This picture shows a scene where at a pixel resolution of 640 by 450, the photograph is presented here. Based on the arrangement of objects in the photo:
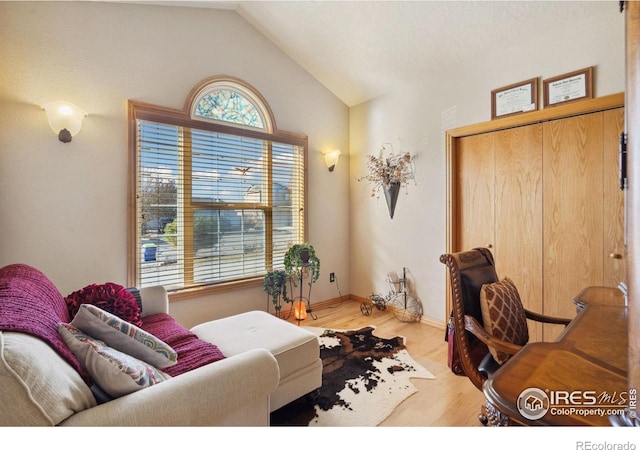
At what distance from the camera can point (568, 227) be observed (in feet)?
7.64

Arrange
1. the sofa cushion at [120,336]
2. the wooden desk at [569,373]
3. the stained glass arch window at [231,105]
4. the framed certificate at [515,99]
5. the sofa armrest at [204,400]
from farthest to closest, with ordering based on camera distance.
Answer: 1. the stained glass arch window at [231,105]
2. the framed certificate at [515,99]
3. the sofa cushion at [120,336]
4. the sofa armrest at [204,400]
5. the wooden desk at [569,373]

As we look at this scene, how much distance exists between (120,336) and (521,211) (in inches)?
115

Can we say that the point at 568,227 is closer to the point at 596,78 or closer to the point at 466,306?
the point at 596,78

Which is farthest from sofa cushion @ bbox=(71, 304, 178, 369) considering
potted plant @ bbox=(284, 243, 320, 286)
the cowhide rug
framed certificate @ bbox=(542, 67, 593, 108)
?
Answer: framed certificate @ bbox=(542, 67, 593, 108)

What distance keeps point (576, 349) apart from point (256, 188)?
2952mm

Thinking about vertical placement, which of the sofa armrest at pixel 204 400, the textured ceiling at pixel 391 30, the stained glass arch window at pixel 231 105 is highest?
the textured ceiling at pixel 391 30

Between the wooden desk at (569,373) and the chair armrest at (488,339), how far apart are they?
0.83ft

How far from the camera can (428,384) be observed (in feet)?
6.92

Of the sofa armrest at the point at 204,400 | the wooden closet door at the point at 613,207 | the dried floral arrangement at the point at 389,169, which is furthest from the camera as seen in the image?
the dried floral arrangement at the point at 389,169

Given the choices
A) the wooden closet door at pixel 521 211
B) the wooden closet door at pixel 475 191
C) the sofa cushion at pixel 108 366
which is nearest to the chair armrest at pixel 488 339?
the sofa cushion at pixel 108 366

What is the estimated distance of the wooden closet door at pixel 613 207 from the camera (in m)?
2.09

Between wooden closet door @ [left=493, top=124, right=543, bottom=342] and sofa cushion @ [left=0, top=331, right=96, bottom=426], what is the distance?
2972 mm

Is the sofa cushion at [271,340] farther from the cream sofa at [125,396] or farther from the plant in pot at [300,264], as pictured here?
the plant in pot at [300,264]
